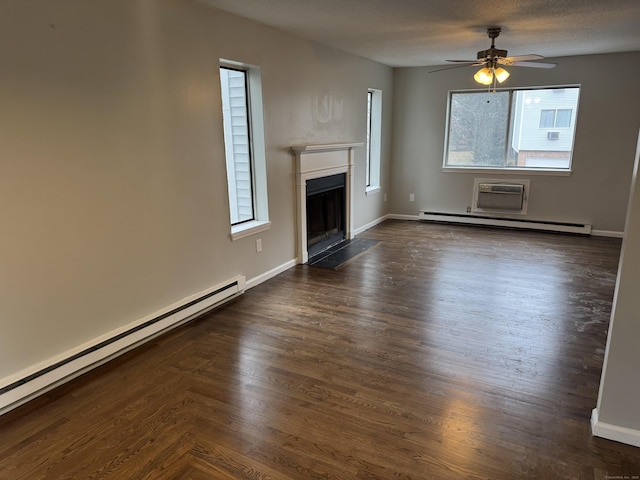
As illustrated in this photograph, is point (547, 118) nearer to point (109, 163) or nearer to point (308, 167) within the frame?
point (308, 167)

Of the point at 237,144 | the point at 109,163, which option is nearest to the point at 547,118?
the point at 237,144

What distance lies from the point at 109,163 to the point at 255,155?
160cm

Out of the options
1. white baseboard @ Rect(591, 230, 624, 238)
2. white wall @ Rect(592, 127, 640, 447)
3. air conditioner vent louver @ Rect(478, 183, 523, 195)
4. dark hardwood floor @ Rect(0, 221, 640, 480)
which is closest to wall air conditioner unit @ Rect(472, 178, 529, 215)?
air conditioner vent louver @ Rect(478, 183, 523, 195)

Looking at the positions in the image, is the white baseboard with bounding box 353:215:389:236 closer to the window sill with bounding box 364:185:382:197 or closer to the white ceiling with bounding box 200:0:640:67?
the window sill with bounding box 364:185:382:197

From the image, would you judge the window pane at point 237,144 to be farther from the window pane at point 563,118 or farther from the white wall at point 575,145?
the window pane at point 563,118

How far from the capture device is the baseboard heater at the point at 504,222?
5.96 meters

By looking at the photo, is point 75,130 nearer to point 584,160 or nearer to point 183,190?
point 183,190

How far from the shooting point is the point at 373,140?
21.6 feet

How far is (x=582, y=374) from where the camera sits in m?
2.54

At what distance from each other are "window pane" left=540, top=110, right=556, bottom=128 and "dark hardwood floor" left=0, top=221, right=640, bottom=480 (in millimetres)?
2900

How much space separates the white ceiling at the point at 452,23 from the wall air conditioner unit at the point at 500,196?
6.04ft

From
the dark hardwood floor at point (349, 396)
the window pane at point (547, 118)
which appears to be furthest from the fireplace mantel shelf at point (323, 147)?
the window pane at point (547, 118)

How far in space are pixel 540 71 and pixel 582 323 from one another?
403 centimetres

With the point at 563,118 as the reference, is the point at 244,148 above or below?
below
